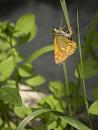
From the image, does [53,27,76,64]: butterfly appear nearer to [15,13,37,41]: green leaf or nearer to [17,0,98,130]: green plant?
[17,0,98,130]: green plant

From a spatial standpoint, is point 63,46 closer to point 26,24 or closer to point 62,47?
point 62,47

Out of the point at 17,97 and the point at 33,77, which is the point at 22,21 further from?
the point at 17,97

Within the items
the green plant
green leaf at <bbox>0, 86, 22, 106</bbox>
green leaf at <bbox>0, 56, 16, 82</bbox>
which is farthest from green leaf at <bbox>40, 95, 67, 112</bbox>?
green leaf at <bbox>0, 86, 22, 106</bbox>

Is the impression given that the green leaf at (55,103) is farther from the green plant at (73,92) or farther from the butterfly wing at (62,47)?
the butterfly wing at (62,47)

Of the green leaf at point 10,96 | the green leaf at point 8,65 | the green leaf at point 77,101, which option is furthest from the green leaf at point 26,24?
the green leaf at point 10,96

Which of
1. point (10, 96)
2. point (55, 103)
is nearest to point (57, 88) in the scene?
point (55, 103)

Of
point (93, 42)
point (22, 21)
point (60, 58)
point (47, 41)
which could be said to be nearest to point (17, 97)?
point (60, 58)
